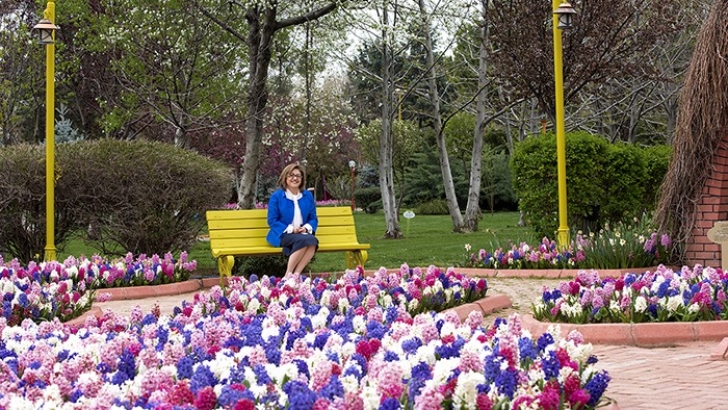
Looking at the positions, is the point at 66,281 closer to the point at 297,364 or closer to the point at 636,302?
the point at 636,302

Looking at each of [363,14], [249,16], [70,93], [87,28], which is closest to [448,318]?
[249,16]

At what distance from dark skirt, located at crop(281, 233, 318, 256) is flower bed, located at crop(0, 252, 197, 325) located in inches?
47.1

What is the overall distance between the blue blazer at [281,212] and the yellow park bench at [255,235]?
23cm

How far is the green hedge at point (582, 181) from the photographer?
15.2 m

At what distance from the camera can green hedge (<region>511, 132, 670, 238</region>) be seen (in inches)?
599

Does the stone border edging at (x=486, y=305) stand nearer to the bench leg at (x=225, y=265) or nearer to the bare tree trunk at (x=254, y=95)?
the bench leg at (x=225, y=265)

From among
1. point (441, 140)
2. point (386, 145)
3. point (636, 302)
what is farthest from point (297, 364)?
point (441, 140)

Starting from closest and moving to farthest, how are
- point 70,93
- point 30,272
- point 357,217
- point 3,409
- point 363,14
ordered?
1. point 3,409
2. point 30,272
3. point 363,14
4. point 70,93
5. point 357,217

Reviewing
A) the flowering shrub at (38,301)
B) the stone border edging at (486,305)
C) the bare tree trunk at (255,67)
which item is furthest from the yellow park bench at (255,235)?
the bare tree trunk at (255,67)

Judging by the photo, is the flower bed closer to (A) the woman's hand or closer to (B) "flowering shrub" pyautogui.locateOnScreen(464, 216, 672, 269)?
(A) the woman's hand

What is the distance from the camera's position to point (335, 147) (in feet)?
159

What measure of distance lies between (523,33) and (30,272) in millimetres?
12273

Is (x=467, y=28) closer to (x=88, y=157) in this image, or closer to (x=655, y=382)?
(x=88, y=157)

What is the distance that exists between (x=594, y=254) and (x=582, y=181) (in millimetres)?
2586
